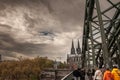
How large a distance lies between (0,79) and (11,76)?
185 inches

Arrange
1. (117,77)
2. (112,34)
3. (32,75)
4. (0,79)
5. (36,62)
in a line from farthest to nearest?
(36,62)
(0,79)
(32,75)
(112,34)
(117,77)

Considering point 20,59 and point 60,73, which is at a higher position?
point 20,59

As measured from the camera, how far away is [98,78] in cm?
1494

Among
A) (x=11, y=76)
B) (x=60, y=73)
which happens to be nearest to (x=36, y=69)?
(x=11, y=76)

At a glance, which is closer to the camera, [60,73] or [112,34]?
[112,34]

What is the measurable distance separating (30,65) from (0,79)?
1325 centimetres

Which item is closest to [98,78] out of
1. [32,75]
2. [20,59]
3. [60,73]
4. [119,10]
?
[119,10]

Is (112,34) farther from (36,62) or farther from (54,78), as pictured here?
(36,62)

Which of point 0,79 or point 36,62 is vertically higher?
point 36,62

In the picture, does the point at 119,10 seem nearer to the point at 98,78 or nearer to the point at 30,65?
the point at 98,78

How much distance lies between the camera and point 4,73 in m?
106

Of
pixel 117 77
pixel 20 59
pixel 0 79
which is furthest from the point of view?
pixel 20 59

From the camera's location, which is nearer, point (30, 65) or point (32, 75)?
point (32, 75)

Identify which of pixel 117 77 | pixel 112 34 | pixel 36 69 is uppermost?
pixel 36 69
